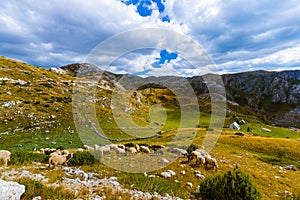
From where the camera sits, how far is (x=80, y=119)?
5544 centimetres

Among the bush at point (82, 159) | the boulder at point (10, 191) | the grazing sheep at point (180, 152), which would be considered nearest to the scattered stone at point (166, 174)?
the bush at point (82, 159)

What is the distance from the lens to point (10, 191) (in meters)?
7.75

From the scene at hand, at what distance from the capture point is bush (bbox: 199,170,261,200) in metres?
10.4

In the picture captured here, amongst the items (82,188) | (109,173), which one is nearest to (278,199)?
(109,173)

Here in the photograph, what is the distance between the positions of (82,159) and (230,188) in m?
10.6

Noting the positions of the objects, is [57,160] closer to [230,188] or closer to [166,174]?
[166,174]

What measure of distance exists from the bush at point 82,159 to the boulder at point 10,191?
668cm

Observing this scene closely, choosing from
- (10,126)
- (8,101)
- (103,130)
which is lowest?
(103,130)

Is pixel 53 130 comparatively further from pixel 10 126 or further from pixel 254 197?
pixel 254 197

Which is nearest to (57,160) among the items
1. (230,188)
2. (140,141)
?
(230,188)

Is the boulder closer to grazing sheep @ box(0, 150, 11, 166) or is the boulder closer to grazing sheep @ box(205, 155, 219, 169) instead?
grazing sheep @ box(0, 150, 11, 166)

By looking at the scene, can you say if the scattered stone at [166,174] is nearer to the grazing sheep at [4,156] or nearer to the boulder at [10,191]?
the boulder at [10,191]

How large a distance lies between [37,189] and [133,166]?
7.59m

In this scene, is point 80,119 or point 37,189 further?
point 80,119
